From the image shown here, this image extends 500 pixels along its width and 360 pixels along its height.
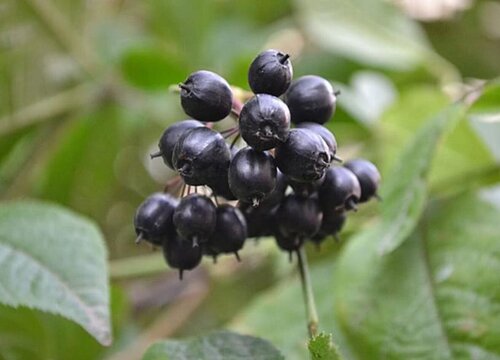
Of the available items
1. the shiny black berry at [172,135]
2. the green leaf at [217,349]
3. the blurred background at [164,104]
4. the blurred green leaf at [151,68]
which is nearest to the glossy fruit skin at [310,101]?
the shiny black berry at [172,135]

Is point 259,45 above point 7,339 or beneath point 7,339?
above

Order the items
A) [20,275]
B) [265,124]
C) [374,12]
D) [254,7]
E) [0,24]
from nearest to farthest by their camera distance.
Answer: [265,124]
[20,275]
[0,24]
[374,12]
[254,7]

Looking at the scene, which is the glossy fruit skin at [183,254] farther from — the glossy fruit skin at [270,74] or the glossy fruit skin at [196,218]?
the glossy fruit skin at [270,74]

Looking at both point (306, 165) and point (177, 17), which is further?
point (177, 17)

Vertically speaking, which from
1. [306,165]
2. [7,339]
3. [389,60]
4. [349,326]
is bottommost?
[7,339]

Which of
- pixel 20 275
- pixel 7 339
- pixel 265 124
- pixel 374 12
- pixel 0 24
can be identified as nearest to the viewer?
pixel 265 124

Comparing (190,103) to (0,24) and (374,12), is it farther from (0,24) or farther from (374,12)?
(374,12)

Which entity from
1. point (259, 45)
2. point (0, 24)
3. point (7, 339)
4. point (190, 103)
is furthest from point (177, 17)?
point (190, 103)

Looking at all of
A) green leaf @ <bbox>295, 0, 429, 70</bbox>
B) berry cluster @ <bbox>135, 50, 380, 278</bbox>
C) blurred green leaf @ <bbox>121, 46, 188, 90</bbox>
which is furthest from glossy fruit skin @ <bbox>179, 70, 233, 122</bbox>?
green leaf @ <bbox>295, 0, 429, 70</bbox>
